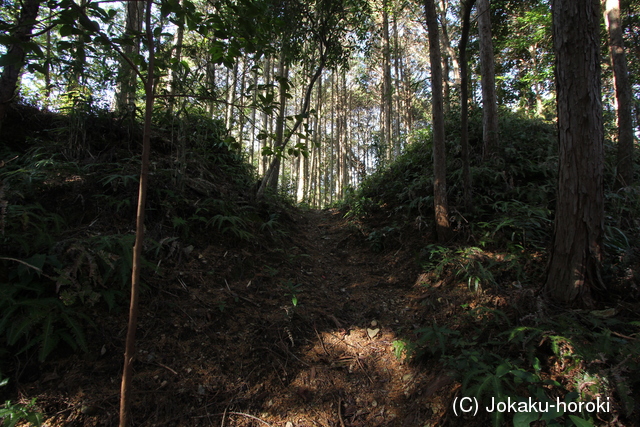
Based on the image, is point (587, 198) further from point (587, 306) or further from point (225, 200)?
point (225, 200)

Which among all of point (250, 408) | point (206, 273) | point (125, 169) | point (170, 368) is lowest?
point (250, 408)

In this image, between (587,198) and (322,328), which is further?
(322,328)

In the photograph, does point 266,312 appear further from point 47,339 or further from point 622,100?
point 622,100

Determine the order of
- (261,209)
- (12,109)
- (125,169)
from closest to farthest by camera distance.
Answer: (125,169), (12,109), (261,209)

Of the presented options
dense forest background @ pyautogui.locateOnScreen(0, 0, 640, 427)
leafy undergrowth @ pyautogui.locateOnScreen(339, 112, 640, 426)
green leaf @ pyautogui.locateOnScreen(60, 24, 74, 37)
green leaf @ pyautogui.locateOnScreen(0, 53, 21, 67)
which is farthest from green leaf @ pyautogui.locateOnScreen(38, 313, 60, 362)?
leafy undergrowth @ pyautogui.locateOnScreen(339, 112, 640, 426)

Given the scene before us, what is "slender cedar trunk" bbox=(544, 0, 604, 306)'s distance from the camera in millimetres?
2602

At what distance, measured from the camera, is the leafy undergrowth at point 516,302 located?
1.79 metres

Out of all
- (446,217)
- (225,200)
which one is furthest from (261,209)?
(446,217)

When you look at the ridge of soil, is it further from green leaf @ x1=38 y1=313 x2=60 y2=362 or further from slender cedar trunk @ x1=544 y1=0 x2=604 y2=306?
slender cedar trunk @ x1=544 y1=0 x2=604 y2=306

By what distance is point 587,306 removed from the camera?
2.56 m

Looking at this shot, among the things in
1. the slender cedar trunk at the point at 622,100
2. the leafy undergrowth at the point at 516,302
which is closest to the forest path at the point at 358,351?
the leafy undergrowth at the point at 516,302

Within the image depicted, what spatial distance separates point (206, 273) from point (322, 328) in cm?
159

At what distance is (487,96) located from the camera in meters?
6.02

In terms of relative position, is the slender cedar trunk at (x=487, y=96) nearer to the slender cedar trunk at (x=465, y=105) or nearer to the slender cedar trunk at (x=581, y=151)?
the slender cedar trunk at (x=465, y=105)
